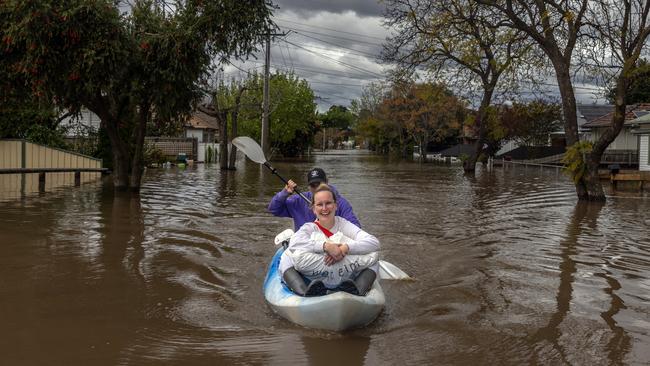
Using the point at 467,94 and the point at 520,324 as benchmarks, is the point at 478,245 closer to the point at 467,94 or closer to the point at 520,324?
the point at 520,324

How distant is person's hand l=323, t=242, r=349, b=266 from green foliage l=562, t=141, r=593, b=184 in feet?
43.7

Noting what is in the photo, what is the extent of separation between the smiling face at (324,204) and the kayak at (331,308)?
77cm

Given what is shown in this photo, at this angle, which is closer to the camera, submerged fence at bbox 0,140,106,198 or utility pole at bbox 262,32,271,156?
submerged fence at bbox 0,140,106,198

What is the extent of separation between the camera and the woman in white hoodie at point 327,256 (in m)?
5.73

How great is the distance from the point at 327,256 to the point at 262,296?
5.26ft

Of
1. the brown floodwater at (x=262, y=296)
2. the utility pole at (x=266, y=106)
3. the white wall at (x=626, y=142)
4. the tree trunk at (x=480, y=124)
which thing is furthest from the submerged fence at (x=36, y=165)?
the white wall at (x=626, y=142)

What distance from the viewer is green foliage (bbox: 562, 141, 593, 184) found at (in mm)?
17141

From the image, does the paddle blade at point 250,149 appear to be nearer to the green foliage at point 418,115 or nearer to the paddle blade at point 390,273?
the paddle blade at point 390,273

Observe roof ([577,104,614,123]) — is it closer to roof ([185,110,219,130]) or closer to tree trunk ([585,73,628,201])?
roof ([185,110,219,130])

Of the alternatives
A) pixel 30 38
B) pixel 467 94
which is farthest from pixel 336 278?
pixel 467 94

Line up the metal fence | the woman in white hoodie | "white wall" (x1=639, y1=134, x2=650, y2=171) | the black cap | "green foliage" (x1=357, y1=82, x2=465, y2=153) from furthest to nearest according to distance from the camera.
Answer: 1. "green foliage" (x1=357, y1=82, x2=465, y2=153)
2. the metal fence
3. "white wall" (x1=639, y1=134, x2=650, y2=171)
4. the black cap
5. the woman in white hoodie

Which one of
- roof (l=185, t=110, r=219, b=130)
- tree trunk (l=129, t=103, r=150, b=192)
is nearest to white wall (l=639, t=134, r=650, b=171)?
tree trunk (l=129, t=103, r=150, b=192)

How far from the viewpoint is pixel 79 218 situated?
12.6m

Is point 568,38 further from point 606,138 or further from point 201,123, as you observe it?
point 201,123
